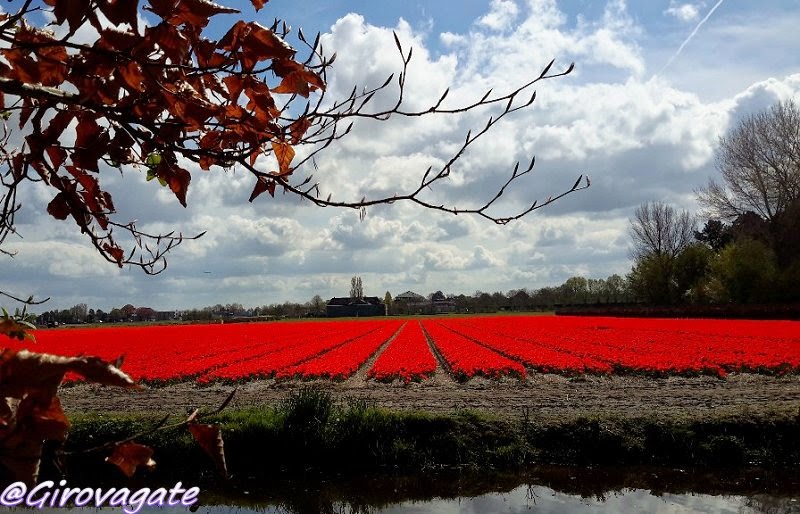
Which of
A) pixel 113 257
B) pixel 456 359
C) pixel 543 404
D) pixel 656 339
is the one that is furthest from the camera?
pixel 656 339

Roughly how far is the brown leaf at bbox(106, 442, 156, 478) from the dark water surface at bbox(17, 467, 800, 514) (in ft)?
29.4

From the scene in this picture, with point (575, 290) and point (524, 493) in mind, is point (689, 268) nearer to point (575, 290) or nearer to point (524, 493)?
point (575, 290)

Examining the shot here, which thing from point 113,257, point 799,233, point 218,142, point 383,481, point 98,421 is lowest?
point 383,481

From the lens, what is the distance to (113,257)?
2.13 meters

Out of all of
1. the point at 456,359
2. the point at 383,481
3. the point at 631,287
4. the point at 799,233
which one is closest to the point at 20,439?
the point at 383,481

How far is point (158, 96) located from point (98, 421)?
40.0ft

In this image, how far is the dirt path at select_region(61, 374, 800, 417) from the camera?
46.7 ft

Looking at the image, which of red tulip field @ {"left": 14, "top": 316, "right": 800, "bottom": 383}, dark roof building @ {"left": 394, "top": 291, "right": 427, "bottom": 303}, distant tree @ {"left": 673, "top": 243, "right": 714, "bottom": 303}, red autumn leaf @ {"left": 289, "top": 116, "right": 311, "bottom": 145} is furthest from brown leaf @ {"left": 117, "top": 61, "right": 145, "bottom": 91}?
dark roof building @ {"left": 394, "top": 291, "right": 427, "bottom": 303}

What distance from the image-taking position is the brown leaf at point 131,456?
45.3 inches

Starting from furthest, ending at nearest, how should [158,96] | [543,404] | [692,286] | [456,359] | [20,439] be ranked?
[692,286] < [456,359] < [543,404] < [158,96] < [20,439]

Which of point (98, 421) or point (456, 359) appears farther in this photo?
point (456, 359)

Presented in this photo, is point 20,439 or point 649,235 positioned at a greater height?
point 649,235

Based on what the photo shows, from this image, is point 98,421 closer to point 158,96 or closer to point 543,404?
point 543,404

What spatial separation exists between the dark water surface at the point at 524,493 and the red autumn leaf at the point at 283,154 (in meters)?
8.71
